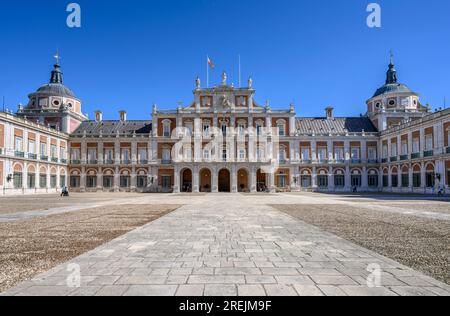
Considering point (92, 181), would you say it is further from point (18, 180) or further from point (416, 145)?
point (416, 145)

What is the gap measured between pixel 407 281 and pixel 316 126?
161 feet

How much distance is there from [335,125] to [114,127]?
35.2m

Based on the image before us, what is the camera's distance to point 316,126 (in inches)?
2047

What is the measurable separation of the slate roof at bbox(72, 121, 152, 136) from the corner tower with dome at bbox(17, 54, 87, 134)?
4.85 ft

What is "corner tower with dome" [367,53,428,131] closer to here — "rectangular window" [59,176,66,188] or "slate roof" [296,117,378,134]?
"slate roof" [296,117,378,134]

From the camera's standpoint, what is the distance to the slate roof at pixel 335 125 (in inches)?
2019

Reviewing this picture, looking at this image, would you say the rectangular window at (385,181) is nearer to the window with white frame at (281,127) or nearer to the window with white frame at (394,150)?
the window with white frame at (394,150)

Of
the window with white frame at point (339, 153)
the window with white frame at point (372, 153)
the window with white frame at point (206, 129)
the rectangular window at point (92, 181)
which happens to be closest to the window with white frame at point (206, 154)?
the window with white frame at point (206, 129)

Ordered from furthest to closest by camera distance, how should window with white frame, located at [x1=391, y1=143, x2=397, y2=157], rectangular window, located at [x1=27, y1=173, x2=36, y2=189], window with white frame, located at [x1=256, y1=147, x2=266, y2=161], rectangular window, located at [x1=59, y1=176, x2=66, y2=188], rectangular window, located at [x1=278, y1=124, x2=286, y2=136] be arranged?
rectangular window, located at [x1=278, y1=124, x2=286, y2=136]
window with white frame, located at [x1=256, y1=147, x2=266, y2=161]
rectangular window, located at [x1=59, y1=176, x2=66, y2=188]
window with white frame, located at [x1=391, y1=143, x2=397, y2=157]
rectangular window, located at [x1=27, y1=173, x2=36, y2=189]

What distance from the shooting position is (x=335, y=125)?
52438 millimetres

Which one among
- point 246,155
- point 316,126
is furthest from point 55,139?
point 316,126

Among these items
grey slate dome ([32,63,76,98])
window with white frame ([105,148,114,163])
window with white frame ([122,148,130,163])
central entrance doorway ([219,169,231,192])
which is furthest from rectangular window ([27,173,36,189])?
central entrance doorway ([219,169,231,192])

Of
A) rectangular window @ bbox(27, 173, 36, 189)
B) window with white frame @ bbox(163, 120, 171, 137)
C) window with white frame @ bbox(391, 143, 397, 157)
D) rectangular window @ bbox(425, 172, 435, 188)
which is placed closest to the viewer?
rectangular window @ bbox(425, 172, 435, 188)

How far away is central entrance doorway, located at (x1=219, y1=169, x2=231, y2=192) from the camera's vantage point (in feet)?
166
